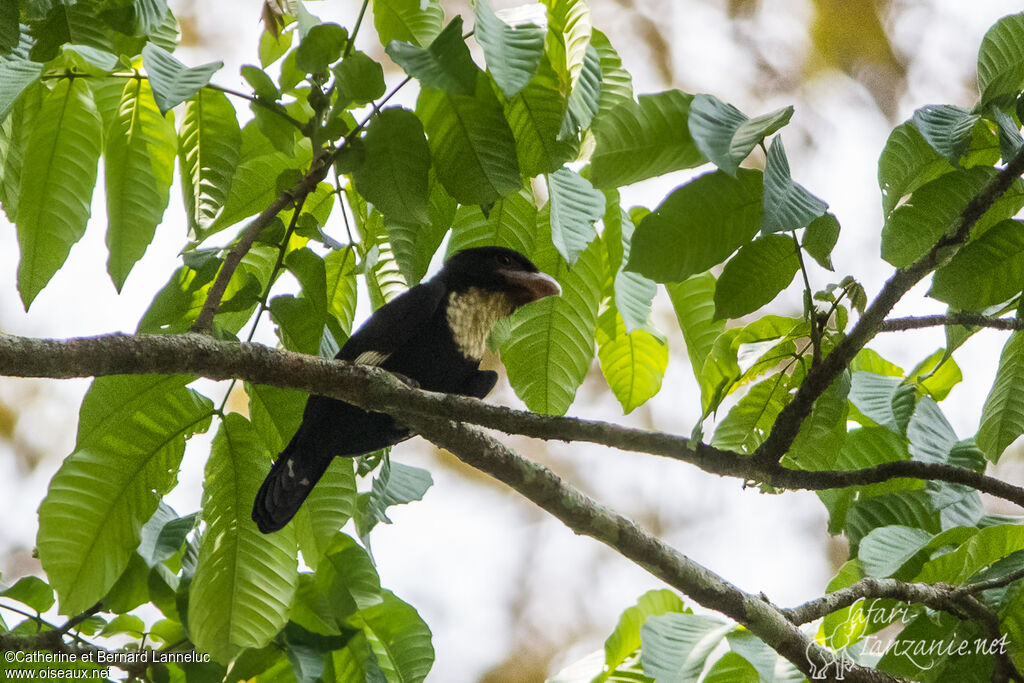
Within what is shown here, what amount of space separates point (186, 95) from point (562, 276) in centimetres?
101

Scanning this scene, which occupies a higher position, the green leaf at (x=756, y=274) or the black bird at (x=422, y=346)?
the black bird at (x=422, y=346)

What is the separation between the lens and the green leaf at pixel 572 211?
5.63 feet

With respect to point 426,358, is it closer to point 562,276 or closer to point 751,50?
point 562,276

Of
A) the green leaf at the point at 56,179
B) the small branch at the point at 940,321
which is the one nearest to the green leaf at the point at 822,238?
the small branch at the point at 940,321

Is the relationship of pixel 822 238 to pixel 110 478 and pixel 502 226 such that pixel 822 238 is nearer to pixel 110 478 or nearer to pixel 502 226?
pixel 502 226

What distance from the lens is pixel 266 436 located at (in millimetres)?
2104

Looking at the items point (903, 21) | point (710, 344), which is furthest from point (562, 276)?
point (903, 21)

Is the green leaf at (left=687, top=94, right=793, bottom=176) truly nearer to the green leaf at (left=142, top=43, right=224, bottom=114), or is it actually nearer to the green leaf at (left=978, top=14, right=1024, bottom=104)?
the green leaf at (left=978, top=14, right=1024, bottom=104)

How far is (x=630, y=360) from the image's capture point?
2367mm

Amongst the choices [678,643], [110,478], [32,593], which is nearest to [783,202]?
[678,643]

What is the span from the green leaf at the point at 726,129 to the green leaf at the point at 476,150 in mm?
451

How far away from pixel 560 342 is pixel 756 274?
0.73 meters

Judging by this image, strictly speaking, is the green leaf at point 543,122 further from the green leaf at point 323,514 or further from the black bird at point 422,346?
the green leaf at point 323,514

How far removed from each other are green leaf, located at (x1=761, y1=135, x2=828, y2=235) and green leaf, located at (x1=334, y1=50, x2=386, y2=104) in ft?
2.21
